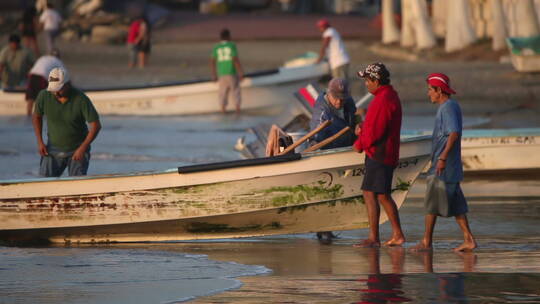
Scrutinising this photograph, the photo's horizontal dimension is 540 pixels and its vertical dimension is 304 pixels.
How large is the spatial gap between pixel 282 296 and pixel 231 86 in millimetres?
17710

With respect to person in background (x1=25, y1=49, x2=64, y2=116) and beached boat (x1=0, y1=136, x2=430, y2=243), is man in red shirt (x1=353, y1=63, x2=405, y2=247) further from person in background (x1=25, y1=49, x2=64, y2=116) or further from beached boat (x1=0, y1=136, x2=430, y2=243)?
person in background (x1=25, y1=49, x2=64, y2=116)

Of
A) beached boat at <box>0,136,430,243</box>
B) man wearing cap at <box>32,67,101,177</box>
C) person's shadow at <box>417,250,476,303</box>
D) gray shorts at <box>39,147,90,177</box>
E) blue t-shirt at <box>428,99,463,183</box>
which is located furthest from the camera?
gray shorts at <box>39,147,90,177</box>

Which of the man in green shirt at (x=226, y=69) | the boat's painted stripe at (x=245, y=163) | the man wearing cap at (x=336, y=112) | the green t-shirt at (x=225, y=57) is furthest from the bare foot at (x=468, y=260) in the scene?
the green t-shirt at (x=225, y=57)

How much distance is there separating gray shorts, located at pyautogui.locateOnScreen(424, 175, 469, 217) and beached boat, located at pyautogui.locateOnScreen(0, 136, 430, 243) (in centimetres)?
72

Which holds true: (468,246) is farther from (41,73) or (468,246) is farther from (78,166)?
(41,73)

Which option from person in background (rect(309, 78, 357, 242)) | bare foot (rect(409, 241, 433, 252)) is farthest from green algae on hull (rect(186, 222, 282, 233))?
bare foot (rect(409, 241, 433, 252))

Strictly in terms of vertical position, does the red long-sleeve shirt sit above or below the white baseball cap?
below

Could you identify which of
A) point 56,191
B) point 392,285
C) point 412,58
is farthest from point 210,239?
point 412,58

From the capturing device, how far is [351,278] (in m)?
9.08

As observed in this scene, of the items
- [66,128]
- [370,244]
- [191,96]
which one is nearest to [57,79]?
[66,128]

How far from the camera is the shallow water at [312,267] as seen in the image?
27.8 ft

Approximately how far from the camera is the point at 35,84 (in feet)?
73.3

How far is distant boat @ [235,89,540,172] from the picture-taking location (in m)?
15.6

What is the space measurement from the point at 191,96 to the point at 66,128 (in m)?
14.3
